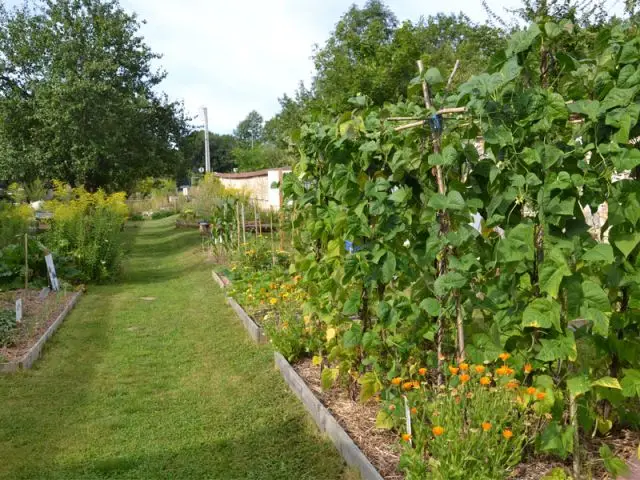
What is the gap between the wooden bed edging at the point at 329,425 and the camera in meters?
3.73

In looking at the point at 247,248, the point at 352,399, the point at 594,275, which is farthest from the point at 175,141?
the point at 594,275

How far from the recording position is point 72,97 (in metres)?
19.0

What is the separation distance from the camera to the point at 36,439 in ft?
16.1

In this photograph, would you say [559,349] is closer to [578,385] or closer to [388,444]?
[578,385]

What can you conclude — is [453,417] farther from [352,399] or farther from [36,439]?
[36,439]

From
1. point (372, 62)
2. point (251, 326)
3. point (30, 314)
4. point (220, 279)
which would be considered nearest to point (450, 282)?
point (251, 326)

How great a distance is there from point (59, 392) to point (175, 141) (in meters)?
18.0

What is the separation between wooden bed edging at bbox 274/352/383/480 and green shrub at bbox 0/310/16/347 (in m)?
3.31

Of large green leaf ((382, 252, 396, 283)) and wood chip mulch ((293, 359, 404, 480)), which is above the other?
large green leaf ((382, 252, 396, 283))

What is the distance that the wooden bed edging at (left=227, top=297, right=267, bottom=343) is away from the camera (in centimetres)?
743

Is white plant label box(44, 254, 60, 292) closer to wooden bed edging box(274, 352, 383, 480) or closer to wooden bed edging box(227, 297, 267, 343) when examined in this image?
wooden bed edging box(227, 297, 267, 343)

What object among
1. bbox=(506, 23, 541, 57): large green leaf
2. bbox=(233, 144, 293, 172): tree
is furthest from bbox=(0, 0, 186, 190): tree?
bbox=(233, 144, 293, 172): tree

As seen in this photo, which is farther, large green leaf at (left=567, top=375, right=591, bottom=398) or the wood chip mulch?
the wood chip mulch

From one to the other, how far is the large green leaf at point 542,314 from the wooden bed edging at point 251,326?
4728 millimetres
